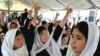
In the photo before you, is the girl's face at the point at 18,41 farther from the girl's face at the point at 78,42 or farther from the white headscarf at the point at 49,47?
the girl's face at the point at 78,42

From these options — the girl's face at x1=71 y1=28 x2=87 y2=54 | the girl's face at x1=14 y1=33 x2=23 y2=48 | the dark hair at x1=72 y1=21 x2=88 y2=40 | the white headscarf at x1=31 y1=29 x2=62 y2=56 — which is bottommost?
the white headscarf at x1=31 y1=29 x2=62 y2=56

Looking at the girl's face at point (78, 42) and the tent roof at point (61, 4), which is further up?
the girl's face at point (78, 42)

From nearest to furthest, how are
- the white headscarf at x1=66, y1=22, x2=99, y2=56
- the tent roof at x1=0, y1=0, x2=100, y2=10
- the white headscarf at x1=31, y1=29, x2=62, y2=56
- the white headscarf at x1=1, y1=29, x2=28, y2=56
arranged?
the white headscarf at x1=66, y1=22, x2=99, y2=56, the white headscarf at x1=1, y1=29, x2=28, y2=56, the white headscarf at x1=31, y1=29, x2=62, y2=56, the tent roof at x1=0, y1=0, x2=100, y2=10

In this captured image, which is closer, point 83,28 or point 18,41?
point 83,28

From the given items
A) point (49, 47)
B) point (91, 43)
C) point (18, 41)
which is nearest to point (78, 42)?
point (91, 43)

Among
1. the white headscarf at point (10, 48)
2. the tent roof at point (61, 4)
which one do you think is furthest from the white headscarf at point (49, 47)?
the tent roof at point (61, 4)

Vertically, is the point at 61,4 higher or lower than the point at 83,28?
lower

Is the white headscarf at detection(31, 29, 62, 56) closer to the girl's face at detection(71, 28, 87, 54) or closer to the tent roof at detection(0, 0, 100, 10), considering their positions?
the girl's face at detection(71, 28, 87, 54)

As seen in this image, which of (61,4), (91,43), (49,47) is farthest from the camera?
(61,4)

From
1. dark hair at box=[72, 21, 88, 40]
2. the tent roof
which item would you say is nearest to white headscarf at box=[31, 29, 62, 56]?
dark hair at box=[72, 21, 88, 40]

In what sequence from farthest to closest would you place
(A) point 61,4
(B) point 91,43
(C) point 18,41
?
(A) point 61,4, (C) point 18,41, (B) point 91,43

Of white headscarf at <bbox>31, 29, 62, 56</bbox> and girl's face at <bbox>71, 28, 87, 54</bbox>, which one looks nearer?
girl's face at <bbox>71, 28, 87, 54</bbox>

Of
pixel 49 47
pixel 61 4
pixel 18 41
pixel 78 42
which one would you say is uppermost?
pixel 78 42

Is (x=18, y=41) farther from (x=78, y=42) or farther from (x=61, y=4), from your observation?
(x=61, y=4)
